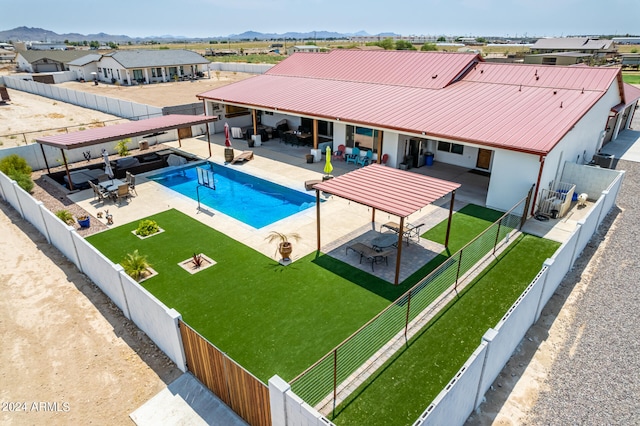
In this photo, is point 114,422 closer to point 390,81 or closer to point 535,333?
point 535,333

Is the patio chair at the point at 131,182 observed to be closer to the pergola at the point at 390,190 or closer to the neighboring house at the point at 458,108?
the neighboring house at the point at 458,108

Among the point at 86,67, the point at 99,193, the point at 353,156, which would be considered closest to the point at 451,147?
the point at 353,156

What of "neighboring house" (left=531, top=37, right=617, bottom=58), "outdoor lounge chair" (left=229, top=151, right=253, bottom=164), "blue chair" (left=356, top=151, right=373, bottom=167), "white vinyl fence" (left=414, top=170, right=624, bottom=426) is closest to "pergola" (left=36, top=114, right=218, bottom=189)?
"outdoor lounge chair" (left=229, top=151, right=253, bottom=164)

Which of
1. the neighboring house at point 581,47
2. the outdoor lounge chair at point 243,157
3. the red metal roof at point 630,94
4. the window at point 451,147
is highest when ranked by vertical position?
the neighboring house at point 581,47

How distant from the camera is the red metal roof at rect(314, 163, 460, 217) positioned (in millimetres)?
12539

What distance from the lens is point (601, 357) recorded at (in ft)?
33.1

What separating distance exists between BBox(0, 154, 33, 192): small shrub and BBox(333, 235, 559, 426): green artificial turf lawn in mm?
19530

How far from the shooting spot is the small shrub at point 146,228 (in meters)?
→ 16.1

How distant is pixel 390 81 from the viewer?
27.7m

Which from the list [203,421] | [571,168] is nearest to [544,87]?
[571,168]

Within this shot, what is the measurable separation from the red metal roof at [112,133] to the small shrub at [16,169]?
5.00 ft

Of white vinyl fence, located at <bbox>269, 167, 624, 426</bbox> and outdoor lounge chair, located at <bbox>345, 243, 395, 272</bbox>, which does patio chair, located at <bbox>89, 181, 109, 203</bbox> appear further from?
white vinyl fence, located at <bbox>269, 167, 624, 426</bbox>

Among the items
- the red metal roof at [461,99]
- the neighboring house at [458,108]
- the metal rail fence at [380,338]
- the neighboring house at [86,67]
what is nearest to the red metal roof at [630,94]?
the neighboring house at [458,108]

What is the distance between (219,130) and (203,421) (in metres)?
27.3
